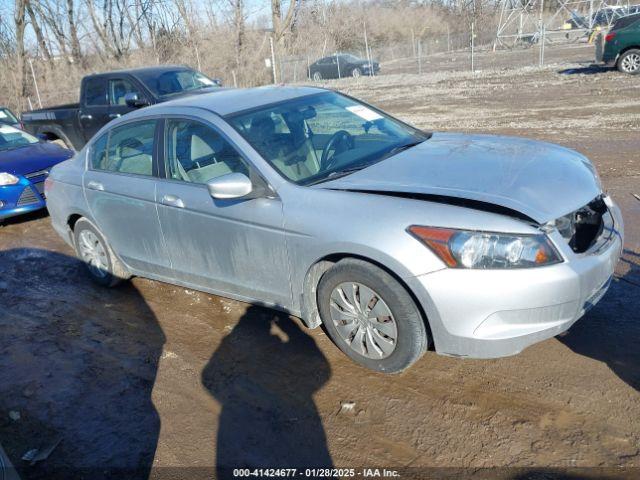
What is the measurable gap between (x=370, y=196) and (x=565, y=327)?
134cm

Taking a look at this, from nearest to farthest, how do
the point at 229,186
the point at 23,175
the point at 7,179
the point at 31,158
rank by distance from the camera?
the point at 229,186, the point at 7,179, the point at 23,175, the point at 31,158

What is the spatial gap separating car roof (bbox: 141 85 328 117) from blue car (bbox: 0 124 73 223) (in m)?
4.19

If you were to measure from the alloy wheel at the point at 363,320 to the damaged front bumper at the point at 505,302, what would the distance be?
30 centimetres

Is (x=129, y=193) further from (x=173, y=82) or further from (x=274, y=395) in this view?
(x=173, y=82)

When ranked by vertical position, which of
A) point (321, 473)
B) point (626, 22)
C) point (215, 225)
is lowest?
point (321, 473)

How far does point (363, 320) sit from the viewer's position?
3561 mm

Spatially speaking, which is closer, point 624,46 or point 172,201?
point 172,201

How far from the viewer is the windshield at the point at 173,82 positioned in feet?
32.9

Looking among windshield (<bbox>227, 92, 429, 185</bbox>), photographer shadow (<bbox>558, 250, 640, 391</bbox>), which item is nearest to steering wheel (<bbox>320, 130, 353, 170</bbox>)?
windshield (<bbox>227, 92, 429, 185</bbox>)

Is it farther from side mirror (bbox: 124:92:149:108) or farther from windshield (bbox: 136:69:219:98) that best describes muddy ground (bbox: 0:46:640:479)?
windshield (bbox: 136:69:219:98)

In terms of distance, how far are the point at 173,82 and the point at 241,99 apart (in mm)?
6279

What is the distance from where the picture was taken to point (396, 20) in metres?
52.8

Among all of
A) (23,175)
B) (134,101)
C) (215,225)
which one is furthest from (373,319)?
(134,101)

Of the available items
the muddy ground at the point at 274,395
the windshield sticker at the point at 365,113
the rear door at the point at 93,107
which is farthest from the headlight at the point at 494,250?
the rear door at the point at 93,107
